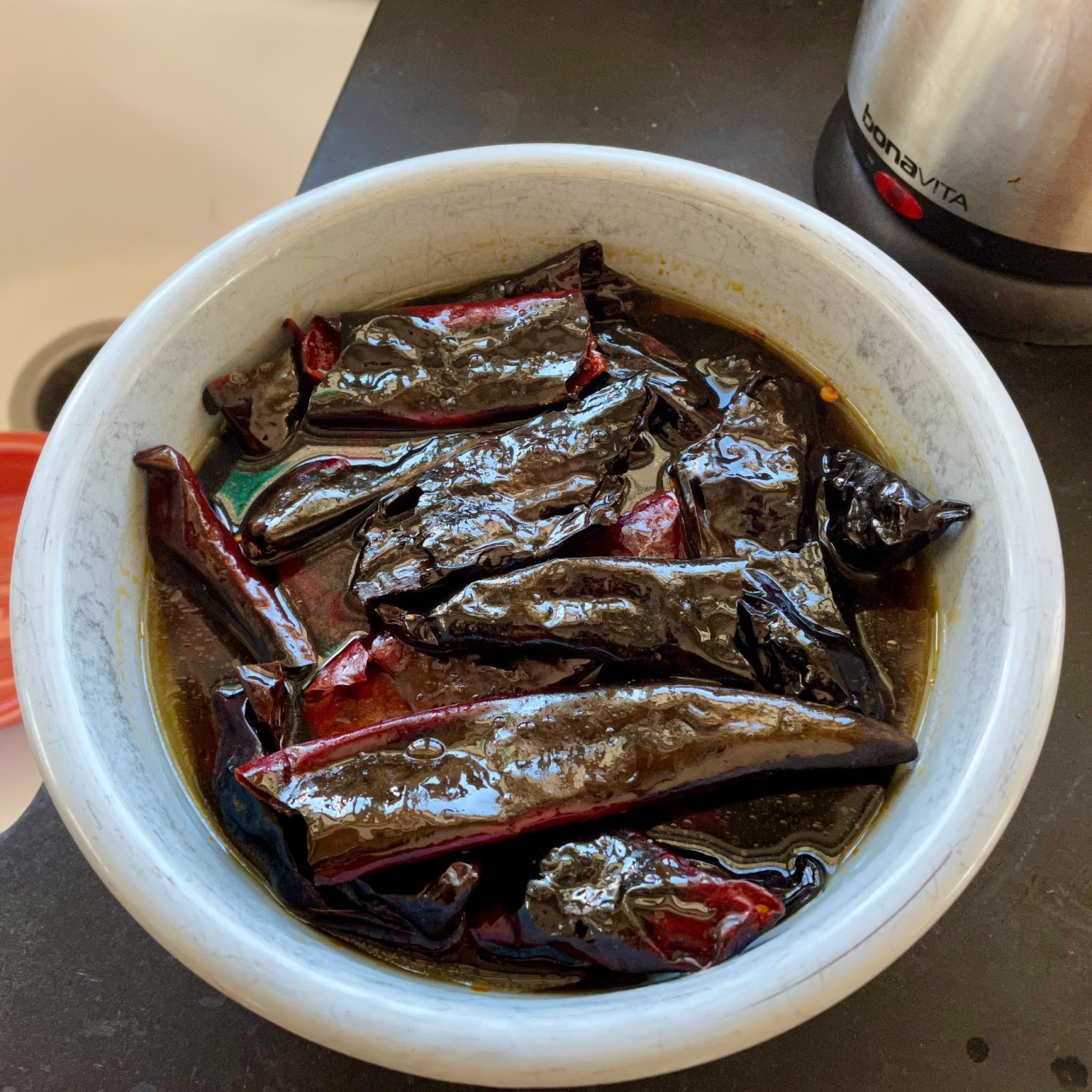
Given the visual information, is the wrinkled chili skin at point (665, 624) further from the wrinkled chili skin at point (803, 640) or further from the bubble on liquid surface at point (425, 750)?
the bubble on liquid surface at point (425, 750)

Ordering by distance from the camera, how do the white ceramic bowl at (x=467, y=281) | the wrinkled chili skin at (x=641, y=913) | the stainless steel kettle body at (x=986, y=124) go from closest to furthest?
the white ceramic bowl at (x=467, y=281), the wrinkled chili skin at (x=641, y=913), the stainless steel kettle body at (x=986, y=124)

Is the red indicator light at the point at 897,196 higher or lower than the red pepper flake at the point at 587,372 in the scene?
higher

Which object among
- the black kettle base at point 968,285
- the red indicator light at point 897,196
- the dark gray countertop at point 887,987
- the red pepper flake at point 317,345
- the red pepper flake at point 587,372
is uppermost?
the red indicator light at point 897,196

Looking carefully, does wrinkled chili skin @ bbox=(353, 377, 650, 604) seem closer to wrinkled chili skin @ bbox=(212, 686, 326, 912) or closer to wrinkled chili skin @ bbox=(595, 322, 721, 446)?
wrinkled chili skin @ bbox=(595, 322, 721, 446)

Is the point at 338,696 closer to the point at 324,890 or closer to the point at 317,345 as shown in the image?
the point at 324,890

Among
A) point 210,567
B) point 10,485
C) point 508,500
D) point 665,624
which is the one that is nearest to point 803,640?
point 665,624

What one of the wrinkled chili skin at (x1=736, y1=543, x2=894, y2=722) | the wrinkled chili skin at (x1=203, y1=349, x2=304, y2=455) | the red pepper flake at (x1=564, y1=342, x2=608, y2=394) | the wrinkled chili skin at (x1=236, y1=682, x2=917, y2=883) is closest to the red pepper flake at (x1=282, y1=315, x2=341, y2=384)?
the wrinkled chili skin at (x1=203, y1=349, x2=304, y2=455)

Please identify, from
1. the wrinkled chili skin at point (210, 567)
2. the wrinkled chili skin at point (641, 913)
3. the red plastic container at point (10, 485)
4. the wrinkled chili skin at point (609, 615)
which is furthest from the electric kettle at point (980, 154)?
the red plastic container at point (10, 485)
